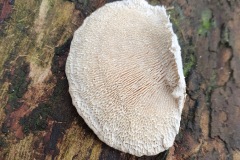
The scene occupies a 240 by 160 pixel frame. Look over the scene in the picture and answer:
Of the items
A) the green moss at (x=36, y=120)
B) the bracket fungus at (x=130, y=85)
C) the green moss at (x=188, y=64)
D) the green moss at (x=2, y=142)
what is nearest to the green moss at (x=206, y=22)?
the green moss at (x=188, y=64)

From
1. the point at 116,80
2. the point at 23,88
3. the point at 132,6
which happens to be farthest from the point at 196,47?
the point at 23,88

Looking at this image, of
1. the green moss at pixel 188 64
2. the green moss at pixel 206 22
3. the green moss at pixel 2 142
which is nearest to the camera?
the green moss at pixel 2 142

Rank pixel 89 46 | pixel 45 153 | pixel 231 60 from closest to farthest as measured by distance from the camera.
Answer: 1. pixel 45 153
2. pixel 89 46
3. pixel 231 60

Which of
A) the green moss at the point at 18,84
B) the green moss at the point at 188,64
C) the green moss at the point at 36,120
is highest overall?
the green moss at the point at 188,64

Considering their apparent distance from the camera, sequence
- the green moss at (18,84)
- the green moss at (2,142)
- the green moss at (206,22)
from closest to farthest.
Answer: the green moss at (2,142)
the green moss at (18,84)
the green moss at (206,22)

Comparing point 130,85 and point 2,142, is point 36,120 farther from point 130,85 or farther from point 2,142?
point 130,85

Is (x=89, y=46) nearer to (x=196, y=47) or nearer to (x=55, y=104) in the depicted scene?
(x=55, y=104)

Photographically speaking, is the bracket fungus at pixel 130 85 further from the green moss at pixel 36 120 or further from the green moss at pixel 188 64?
the green moss at pixel 188 64

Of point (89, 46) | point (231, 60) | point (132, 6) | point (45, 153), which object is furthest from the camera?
point (231, 60)
